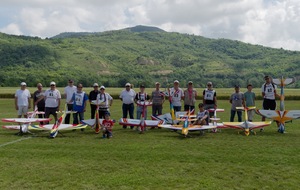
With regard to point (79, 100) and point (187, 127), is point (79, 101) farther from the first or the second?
point (187, 127)

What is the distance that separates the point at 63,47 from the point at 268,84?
17882cm

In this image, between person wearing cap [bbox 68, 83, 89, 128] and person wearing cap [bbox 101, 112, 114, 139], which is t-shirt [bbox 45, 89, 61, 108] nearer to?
person wearing cap [bbox 68, 83, 89, 128]

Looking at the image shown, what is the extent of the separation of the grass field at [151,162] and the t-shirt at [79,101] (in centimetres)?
140

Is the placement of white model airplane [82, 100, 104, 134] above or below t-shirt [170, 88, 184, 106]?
below

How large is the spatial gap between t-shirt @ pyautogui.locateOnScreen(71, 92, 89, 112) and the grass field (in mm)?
1399

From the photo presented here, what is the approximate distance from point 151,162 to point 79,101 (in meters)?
5.33

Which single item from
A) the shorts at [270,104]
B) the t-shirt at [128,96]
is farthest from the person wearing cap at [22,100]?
the shorts at [270,104]

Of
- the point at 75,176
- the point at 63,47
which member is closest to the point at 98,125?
the point at 75,176

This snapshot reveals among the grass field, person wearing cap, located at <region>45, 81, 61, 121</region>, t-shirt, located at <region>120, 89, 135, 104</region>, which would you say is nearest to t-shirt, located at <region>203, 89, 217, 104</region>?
the grass field

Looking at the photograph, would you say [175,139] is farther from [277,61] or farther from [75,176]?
[277,61]

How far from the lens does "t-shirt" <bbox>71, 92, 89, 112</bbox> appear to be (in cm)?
1192

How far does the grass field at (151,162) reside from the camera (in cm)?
609

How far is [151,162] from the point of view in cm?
745

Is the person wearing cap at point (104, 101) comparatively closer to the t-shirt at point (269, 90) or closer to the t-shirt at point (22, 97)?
the t-shirt at point (22, 97)
